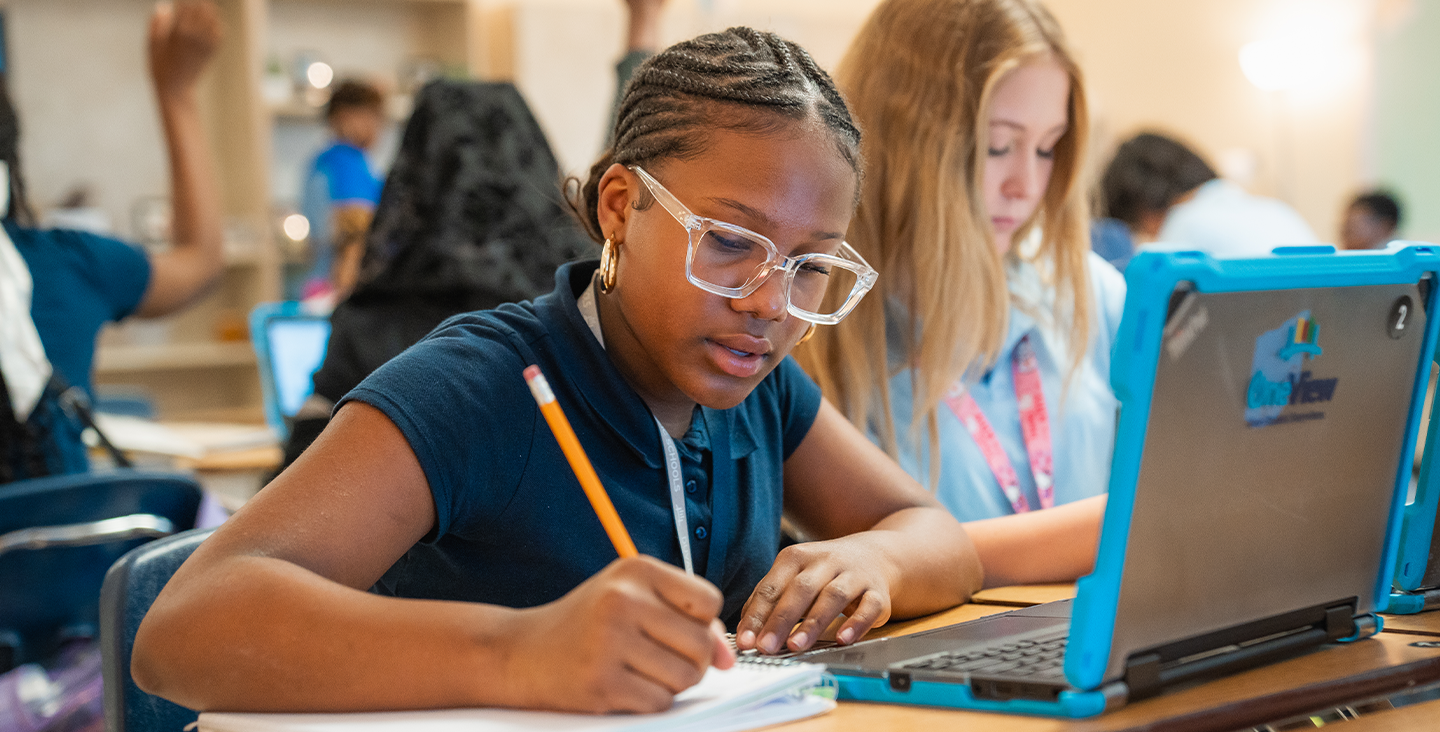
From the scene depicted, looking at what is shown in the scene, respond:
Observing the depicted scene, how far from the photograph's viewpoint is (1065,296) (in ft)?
6.19

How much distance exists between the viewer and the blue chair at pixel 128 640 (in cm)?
107

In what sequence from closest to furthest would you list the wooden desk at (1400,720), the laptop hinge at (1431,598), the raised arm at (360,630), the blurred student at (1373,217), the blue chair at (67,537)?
the raised arm at (360,630) < the wooden desk at (1400,720) < the laptop hinge at (1431,598) < the blue chair at (67,537) < the blurred student at (1373,217)

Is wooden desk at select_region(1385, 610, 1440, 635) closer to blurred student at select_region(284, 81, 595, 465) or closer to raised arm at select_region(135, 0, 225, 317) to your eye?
blurred student at select_region(284, 81, 595, 465)

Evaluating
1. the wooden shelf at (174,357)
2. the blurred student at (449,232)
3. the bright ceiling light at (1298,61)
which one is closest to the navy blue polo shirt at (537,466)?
the blurred student at (449,232)

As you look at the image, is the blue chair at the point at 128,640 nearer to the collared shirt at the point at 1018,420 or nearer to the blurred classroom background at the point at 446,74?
the collared shirt at the point at 1018,420

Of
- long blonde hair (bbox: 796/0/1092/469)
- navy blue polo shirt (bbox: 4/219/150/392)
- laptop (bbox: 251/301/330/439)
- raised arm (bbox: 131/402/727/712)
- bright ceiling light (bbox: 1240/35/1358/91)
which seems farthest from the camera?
bright ceiling light (bbox: 1240/35/1358/91)

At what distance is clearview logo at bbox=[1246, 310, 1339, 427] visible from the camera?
0.79 m

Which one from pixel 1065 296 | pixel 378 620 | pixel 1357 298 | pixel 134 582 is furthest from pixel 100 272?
pixel 1357 298

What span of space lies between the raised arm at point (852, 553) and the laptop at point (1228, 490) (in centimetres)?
6

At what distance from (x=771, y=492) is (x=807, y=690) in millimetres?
488

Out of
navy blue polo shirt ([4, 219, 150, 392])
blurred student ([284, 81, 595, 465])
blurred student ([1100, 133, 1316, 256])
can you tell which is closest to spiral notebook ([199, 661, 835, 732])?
blurred student ([284, 81, 595, 465])

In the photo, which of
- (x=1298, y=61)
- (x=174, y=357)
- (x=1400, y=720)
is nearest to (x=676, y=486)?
(x=1400, y=720)

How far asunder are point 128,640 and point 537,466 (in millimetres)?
375

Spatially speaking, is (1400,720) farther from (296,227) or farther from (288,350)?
(296,227)
